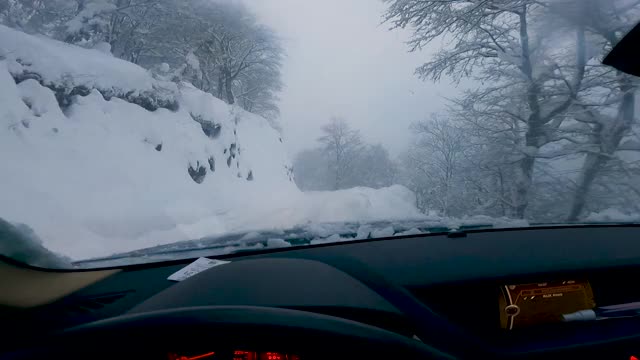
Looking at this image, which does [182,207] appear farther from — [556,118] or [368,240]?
[556,118]

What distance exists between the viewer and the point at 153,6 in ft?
13.2

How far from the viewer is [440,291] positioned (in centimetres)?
196

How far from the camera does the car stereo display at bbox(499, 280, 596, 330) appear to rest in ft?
6.63

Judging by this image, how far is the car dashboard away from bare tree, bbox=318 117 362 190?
1.57 metres

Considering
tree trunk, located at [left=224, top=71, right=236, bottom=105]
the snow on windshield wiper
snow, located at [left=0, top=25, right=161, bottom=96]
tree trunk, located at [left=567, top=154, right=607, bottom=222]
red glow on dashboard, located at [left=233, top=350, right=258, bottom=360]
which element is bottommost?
red glow on dashboard, located at [left=233, top=350, right=258, bottom=360]

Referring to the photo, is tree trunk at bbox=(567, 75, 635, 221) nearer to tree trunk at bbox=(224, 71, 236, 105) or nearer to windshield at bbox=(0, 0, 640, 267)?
windshield at bbox=(0, 0, 640, 267)

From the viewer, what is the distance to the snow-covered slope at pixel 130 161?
137 inches

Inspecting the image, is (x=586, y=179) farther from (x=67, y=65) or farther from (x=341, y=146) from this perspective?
(x=67, y=65)

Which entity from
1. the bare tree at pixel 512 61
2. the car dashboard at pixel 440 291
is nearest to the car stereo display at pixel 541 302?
the car dashboard at pixel 440 291

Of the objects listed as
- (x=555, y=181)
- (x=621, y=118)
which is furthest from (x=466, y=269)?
(x=621, y=118)

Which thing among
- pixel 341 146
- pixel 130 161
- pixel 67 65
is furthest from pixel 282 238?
pixel 67 65

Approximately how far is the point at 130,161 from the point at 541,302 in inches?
245

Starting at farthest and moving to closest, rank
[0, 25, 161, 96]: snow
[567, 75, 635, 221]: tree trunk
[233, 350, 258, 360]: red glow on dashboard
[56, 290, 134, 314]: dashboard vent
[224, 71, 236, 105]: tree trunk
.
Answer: [0, 25, 161, 96]: snow → [567, 75, 635, 221]: tree trunk → [224, 71, 236, 105]: tree trunk → [56, 290, 134, 314]: dashboard vent → [233, 350, 258, 360]: red glow on dashboard

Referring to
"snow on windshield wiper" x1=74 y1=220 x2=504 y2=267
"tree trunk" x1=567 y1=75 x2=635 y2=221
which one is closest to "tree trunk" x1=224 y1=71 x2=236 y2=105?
"snow on windshield wiper" x1=74 y1=220 x2=504 y2=267
